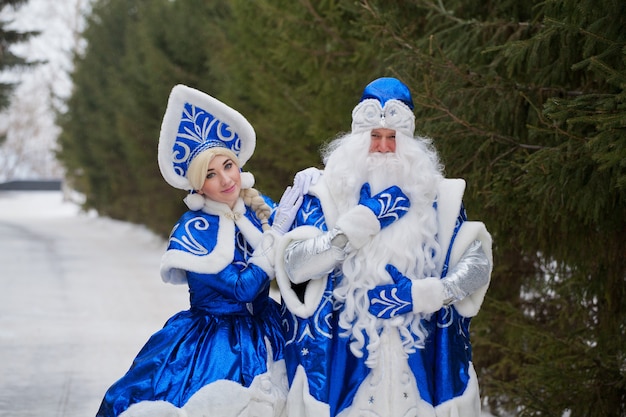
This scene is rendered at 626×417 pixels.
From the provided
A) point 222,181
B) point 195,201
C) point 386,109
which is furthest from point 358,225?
point 195,201

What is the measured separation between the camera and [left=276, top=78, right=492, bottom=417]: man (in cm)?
405

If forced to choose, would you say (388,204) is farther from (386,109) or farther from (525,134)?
(525,134)

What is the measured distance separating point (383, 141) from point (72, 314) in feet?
25.9

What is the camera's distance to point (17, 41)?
→ 73.3ft

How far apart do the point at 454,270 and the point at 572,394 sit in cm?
212

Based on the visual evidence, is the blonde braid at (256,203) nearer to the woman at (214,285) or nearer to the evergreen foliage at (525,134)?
the woman at (214,285)

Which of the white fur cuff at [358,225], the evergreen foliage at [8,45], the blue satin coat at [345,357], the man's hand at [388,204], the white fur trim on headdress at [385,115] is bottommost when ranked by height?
the blue satin coat at [345,357]

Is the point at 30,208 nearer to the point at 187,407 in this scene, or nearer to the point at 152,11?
the point at 152,11

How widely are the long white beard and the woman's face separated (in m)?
0.52

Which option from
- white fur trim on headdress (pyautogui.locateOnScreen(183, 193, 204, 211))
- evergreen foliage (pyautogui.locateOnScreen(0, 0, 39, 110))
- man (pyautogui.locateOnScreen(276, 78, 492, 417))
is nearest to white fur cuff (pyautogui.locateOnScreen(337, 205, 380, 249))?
man (pyautogui.locateOnScreen(276, 78, 492, 417))

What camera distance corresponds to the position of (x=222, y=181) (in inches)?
178

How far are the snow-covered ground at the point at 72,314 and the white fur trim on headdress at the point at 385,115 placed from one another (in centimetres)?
386

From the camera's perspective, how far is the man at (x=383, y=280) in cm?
405

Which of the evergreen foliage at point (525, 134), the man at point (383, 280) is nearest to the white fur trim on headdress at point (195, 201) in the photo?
the man at point (383, 280)
